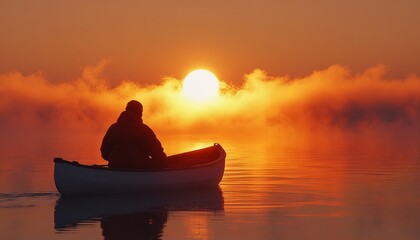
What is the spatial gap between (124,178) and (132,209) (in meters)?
3.08

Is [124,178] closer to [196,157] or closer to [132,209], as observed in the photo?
[132,209]

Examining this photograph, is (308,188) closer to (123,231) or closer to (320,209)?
(320,209)

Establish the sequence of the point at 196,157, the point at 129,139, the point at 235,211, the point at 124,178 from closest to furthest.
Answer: the point at 235,211, the point at 124,178, the point at 129,139, the point at 196,157

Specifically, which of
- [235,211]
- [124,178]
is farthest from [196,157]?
[235,211]

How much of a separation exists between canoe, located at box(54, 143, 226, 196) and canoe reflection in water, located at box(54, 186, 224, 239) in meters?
0.23

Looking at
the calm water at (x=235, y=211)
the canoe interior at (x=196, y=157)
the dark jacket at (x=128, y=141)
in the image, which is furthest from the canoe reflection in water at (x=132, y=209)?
the canoe interior at (x=196, y=157)

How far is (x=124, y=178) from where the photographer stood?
71.5ft

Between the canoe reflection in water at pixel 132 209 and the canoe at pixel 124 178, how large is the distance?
0.23 metres

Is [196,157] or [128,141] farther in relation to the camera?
[196,157]

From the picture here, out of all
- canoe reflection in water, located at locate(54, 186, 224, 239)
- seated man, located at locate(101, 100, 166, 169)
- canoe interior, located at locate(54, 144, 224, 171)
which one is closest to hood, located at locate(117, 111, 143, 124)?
seated man, located at locate(101, 100, 166, 169)

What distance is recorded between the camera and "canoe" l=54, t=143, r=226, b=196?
20953 mm

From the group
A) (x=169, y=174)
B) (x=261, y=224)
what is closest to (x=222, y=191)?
(x=169, y=174)

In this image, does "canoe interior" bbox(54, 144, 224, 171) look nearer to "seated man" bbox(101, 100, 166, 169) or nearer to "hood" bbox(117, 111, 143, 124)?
"seated man" bbox(101, 100, 166, 169)

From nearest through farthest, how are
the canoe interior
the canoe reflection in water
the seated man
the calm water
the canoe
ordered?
the calm water, the canoe reflection in water, the canoe, the seated man, the canoe interior
